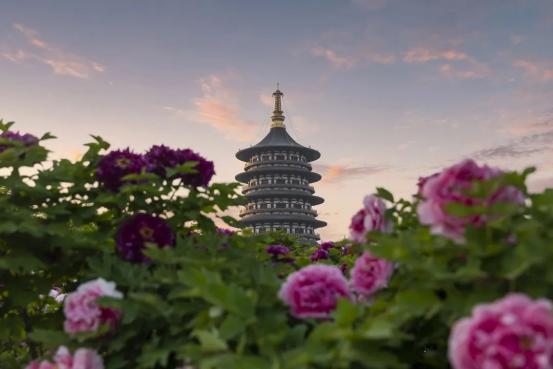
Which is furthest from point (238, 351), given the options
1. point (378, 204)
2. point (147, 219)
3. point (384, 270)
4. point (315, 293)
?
point (147, 219)

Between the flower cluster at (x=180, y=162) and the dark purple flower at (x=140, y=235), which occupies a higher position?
the flower cluster at (x=180, y=162)

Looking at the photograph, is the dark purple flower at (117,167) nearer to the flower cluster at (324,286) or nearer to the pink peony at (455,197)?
the flower cluster at (324,286)

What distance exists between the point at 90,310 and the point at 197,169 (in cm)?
132

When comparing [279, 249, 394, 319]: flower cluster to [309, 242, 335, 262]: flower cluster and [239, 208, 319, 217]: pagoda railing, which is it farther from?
[239, 208, 319, 217]: pagoda railing

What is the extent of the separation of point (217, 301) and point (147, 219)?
1517 millimetres

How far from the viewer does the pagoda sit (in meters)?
59.8

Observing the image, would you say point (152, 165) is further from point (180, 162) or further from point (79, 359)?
point (79, 359)

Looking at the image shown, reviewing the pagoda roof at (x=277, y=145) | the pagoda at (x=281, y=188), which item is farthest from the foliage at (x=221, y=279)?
the pagoda roof at (x=277, y=145)

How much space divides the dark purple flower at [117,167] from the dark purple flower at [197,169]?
0.88 feet

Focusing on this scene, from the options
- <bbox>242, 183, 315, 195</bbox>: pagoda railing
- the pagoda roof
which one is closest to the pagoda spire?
the pagoda roof

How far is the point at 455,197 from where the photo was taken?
2.70 metres

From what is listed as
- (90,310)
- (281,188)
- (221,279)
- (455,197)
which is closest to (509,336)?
(455,197)

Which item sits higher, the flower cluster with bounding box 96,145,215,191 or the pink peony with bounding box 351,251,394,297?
the flower cluster with bounding box 96,145,215,191

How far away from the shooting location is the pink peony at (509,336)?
2.17m
